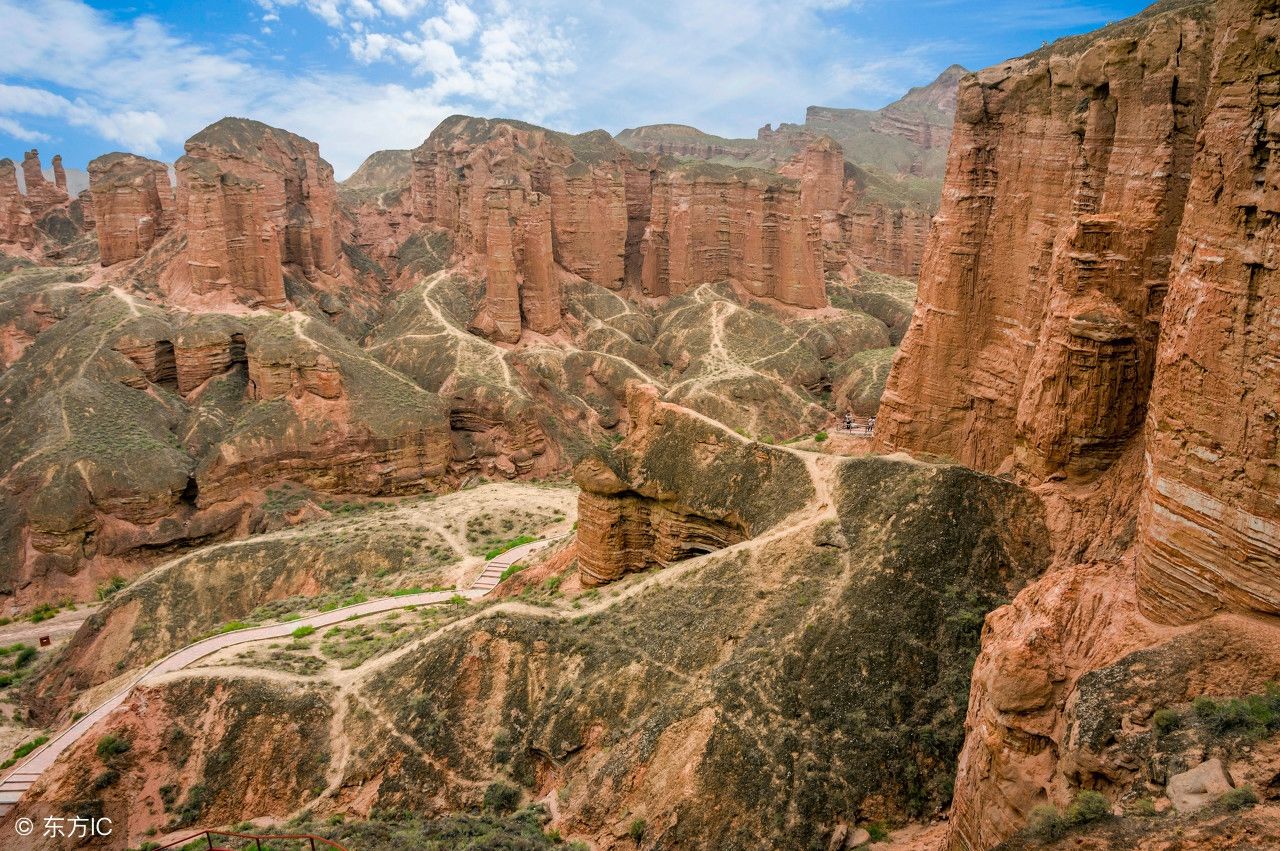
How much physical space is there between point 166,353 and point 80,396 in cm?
810

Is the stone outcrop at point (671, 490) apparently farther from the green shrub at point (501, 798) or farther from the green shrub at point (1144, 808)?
the green shrub at point (1144, 808)

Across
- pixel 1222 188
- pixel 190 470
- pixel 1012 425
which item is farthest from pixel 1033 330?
pixel 190 470

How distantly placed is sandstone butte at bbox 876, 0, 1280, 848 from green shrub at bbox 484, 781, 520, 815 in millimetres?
12600

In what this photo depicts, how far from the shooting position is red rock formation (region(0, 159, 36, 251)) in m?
94.3

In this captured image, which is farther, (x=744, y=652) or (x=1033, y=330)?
(x=1033, y=330)

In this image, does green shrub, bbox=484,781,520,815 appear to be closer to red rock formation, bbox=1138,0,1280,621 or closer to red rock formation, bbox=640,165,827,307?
red rock formation, bbox=1138,0,1280,621

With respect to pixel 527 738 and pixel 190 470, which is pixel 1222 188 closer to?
pixel 527 738

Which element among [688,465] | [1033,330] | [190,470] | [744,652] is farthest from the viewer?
[190,470]

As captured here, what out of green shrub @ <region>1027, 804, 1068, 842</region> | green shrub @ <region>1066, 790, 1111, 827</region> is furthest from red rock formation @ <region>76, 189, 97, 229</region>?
green shrub @ <region>1066, 790, 1111, 827</region>

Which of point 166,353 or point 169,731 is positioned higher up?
point 166,353

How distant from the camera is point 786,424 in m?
71.6

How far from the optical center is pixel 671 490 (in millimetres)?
30938

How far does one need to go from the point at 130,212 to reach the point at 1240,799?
87.9 metres

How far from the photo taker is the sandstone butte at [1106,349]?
13367 millimetres
